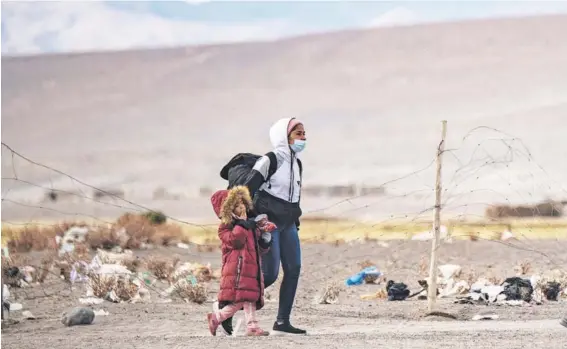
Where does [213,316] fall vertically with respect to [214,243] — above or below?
below

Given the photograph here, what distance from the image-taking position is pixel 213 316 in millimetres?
10594

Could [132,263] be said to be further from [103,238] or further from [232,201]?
[232,201]

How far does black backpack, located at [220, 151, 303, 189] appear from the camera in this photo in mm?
10500

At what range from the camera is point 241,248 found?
10.3 metres

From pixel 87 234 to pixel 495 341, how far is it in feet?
30.5

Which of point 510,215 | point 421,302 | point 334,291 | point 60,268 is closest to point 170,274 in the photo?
point 60,268

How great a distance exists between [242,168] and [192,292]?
10.6 ft

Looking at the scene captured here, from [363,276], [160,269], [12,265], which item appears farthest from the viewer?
[12,265]

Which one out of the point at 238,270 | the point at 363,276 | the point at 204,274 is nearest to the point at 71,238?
the point at 204,274

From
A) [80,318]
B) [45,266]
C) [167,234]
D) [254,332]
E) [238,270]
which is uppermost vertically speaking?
Answer: [167,234]

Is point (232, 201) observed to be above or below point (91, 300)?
above

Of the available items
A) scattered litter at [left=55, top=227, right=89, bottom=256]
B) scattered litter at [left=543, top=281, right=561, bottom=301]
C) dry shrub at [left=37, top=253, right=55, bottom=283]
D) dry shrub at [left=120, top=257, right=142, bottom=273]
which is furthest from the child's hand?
scattered litter at [left=55, top=227, right=89, bottom=256]

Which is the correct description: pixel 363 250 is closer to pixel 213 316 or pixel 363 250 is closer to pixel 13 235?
pixel 13 235

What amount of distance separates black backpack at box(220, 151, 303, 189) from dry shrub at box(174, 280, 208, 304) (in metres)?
3.04
